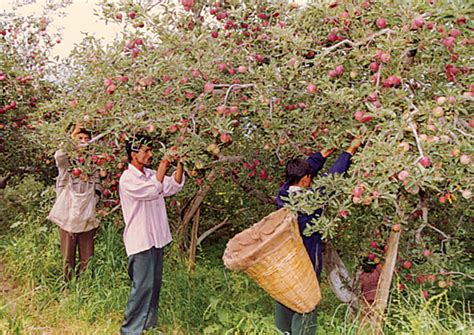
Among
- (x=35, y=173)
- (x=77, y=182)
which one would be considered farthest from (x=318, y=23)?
(x=35, y=173)

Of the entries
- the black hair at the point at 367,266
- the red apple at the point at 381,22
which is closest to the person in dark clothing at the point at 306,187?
the red apple at the point at 381,22

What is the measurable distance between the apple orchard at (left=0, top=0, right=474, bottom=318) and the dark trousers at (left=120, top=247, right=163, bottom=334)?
2.62 feet

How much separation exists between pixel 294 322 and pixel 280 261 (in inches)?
28.4

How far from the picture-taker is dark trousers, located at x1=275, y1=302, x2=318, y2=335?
4.29 m

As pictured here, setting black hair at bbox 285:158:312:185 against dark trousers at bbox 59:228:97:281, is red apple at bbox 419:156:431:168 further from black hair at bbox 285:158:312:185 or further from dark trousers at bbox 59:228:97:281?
dark trousers at bbox 59:228:97:281

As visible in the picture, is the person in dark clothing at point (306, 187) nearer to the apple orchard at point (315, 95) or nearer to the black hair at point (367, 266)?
the apple orchard at point (315, 95)

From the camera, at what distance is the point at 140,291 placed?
4.69 m

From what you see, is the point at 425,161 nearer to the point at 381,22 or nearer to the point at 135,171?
the point at 381,22

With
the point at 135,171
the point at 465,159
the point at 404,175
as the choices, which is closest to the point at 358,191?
the point at 404,175

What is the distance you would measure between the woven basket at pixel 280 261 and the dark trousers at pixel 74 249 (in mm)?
2390

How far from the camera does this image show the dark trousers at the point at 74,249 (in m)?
5.96

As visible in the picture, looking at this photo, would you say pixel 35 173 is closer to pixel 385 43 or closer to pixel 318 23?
pixel 318 23

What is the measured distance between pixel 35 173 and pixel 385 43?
6.82 meters

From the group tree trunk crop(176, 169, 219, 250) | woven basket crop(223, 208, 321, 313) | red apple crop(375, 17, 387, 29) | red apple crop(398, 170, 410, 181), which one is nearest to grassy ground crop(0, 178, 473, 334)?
tree trunk crop(176, 169, 219, 250)
